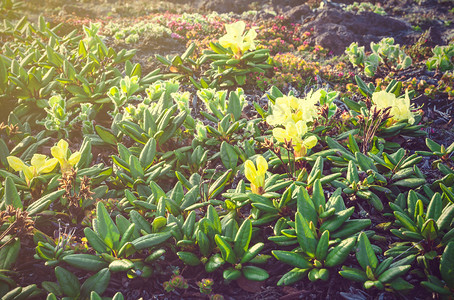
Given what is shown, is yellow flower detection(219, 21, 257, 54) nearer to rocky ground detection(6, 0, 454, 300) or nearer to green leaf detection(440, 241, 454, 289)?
rocky ground detection(6, 0, 454, 300)

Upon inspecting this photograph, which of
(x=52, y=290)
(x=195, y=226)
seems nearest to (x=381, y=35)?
(x=195, y=226)

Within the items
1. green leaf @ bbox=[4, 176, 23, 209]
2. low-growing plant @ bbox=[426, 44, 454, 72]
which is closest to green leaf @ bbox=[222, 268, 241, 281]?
green leaf @ bbox=[4, 176, 23, 209]

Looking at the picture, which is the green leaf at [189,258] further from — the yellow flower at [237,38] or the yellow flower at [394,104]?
the yellow flower at [237,38]

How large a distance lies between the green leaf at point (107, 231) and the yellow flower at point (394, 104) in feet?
6.32

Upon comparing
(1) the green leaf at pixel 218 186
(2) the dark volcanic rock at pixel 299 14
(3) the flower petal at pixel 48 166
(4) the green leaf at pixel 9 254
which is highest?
(2) the dark volcanic rock at pixel 299 14

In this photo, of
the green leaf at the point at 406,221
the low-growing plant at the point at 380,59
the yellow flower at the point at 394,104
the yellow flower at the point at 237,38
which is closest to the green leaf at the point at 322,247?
the green leaf at the point at 406,221

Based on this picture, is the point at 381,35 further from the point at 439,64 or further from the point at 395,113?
the point at 395,113

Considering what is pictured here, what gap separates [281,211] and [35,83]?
283 centimetres

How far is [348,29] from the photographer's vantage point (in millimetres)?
5105

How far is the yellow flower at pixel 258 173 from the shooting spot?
1.92 meters

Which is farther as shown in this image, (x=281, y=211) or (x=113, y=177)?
(x=113, y=177)

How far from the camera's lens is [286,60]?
3.85m

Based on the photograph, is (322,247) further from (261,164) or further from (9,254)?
(9,254)

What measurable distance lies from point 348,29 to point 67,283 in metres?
5.32
